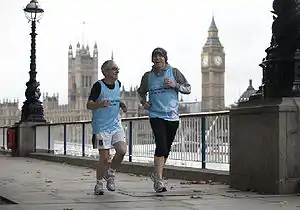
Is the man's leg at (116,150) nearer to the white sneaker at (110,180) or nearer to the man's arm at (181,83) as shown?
the white sneaker at (110,180)

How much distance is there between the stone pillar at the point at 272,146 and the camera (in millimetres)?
8336

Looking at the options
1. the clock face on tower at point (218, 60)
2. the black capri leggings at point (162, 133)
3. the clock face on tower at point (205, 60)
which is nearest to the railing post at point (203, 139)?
the black capri leggings at point (162, 133)

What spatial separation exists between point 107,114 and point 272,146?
2140 mm

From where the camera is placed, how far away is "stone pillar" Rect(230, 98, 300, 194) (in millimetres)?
8336

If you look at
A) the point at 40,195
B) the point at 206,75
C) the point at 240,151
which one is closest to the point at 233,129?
the point at 240,151

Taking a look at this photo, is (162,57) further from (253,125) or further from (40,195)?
(40,195)

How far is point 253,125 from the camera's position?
8820mm

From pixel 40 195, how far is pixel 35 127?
15729 millimetres

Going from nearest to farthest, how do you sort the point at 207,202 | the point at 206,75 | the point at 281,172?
the point at 207,202, the point at 281,172, the point at 206,75

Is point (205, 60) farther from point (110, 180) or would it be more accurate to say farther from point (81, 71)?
point (110, 180)

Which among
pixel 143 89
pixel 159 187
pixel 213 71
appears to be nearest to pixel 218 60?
pixel 213 71

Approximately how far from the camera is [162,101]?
29.5 feet

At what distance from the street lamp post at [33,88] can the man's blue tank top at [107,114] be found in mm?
15702

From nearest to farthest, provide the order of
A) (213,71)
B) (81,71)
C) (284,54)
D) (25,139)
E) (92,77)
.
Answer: (284,54) < (25,139) < (213,71) < (81,71) < (92,77)
